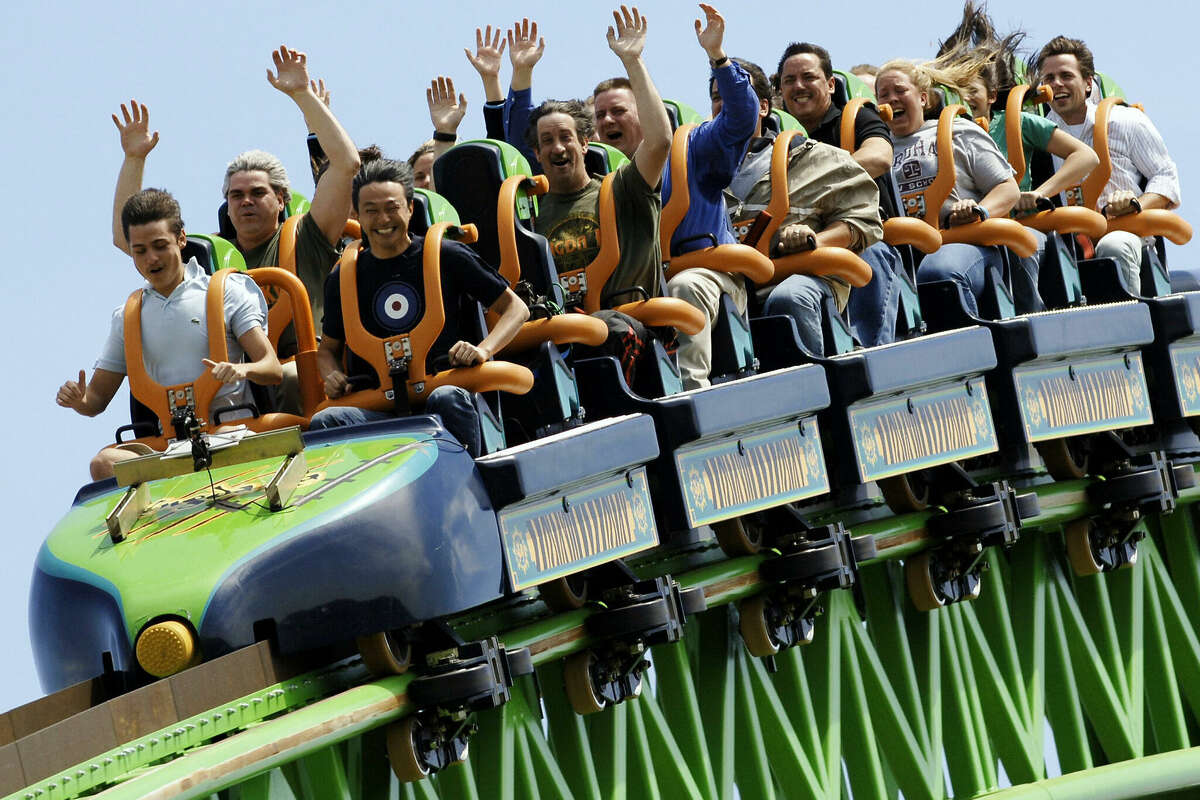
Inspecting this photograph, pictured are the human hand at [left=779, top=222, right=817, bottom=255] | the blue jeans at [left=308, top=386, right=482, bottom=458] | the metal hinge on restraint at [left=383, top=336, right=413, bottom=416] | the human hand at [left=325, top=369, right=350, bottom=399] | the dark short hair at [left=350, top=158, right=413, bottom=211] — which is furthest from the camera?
the human hand at [left=779, top=222, right=817, bottom=255]

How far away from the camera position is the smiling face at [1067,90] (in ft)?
40.0

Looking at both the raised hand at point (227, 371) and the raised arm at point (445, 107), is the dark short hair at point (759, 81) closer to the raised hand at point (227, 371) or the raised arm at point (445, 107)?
the raised arm at point (445, 107)

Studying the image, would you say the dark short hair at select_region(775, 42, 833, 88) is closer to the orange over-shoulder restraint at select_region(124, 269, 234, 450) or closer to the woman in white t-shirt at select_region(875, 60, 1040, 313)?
the woman in white t-shirt at select_region(875, 60, 1040, 313)

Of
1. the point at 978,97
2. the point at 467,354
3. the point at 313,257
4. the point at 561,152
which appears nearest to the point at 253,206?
the point at 313,257

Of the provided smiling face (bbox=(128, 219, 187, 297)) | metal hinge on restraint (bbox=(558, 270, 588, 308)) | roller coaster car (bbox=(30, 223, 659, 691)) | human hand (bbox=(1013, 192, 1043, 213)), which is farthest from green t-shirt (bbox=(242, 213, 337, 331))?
human hand (bbox=(1013, 192, 1043, 213))

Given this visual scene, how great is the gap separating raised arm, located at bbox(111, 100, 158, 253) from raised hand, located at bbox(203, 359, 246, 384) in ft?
6.13

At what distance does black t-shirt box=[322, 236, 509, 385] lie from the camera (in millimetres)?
7207

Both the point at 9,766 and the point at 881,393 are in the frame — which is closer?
the point at 9,766

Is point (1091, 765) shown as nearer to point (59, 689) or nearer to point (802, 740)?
point (802, 740)

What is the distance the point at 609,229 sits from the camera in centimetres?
824

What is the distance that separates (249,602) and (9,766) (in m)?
1.10

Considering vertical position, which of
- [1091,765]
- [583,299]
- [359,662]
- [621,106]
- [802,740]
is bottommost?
[1091,765]

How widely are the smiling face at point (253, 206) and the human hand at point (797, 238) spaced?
2.04m

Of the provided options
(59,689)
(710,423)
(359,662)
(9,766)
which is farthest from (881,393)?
(9,766)
